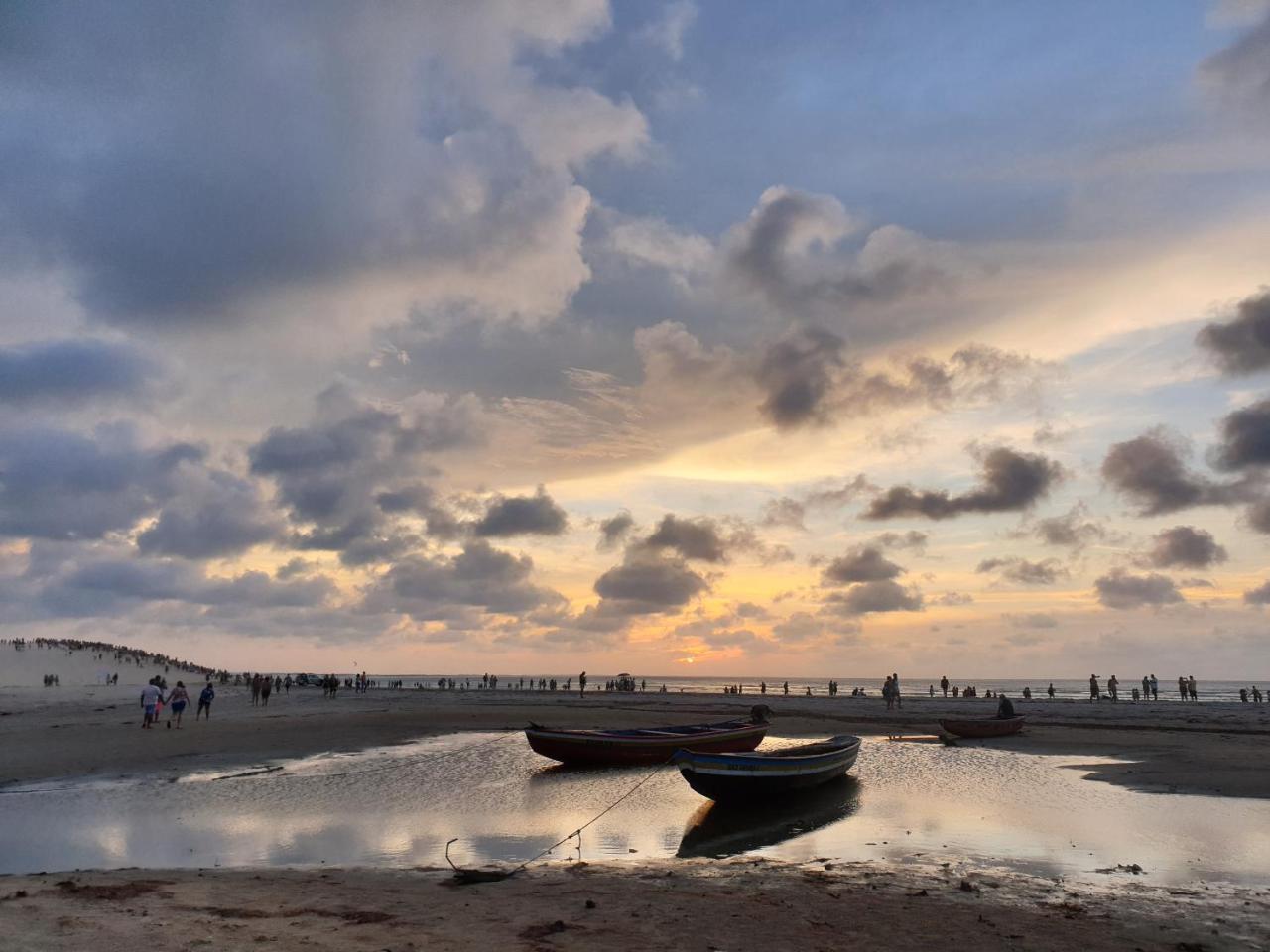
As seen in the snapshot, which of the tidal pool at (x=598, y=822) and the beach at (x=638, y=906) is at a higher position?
the beach at (x=638, y=906)

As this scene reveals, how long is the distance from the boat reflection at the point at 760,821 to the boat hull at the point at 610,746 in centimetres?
764

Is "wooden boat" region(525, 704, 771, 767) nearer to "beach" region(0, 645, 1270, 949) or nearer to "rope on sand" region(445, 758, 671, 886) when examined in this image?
"rope on sand" region(445, 758, 671, 886)

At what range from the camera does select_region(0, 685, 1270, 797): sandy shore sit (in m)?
28.0

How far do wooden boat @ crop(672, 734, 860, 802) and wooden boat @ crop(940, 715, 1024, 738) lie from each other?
2010 centimetres

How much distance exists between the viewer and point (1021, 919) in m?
11.4

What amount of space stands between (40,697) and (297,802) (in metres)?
55.7

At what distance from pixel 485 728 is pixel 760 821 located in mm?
30281

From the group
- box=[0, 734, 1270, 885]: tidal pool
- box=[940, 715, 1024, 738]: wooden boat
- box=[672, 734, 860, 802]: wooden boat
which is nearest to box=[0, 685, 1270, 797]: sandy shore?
box=[940, 715, 1024, 738]: wooden boat

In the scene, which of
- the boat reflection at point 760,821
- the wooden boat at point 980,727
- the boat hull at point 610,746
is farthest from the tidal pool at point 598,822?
the wooden boat at point 980,727

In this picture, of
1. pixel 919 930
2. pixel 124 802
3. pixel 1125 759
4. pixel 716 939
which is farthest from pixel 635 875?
pixel 1125 759

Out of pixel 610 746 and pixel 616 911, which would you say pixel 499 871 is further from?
pixel 610 746

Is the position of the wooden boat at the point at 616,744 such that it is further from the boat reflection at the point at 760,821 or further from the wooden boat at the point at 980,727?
the wooden boat at the point at 980,727

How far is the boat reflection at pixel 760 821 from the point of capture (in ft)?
56.2

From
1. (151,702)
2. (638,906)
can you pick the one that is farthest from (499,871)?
(151,702)
